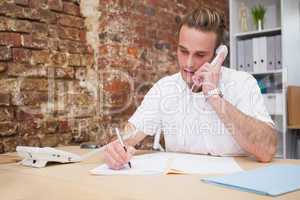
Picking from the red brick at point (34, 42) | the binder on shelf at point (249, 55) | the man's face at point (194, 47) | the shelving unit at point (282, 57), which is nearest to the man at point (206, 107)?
the man's face at point (194, 47)

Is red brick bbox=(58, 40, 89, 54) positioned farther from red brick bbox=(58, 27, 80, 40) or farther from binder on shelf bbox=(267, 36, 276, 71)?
binder on shelf bbox=(267, 36, 276, 71)

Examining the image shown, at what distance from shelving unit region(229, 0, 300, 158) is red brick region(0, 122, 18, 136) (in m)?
1.95

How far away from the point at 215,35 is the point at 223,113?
0.42 meters

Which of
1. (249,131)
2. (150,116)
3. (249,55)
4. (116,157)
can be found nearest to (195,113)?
(150,116)

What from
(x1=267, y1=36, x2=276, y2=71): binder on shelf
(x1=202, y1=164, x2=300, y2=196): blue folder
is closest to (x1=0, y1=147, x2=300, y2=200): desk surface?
(x1=202, y1=164, x2=300, y2=196): blue folder

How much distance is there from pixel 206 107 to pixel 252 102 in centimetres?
23

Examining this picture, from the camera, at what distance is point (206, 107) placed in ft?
5.60

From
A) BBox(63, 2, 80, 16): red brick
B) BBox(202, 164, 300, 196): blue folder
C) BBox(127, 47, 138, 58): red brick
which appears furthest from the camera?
BBox(127, 47, 138, 58): red brick

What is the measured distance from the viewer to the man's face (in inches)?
64.6

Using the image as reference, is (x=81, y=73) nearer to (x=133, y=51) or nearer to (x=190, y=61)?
(x=133, y=51)

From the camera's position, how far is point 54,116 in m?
2.13

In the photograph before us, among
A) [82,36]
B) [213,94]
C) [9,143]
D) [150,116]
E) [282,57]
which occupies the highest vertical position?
[82,36]

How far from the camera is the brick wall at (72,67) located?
194 centimetres

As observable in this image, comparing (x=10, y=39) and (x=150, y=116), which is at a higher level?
(x=10, y=39)
